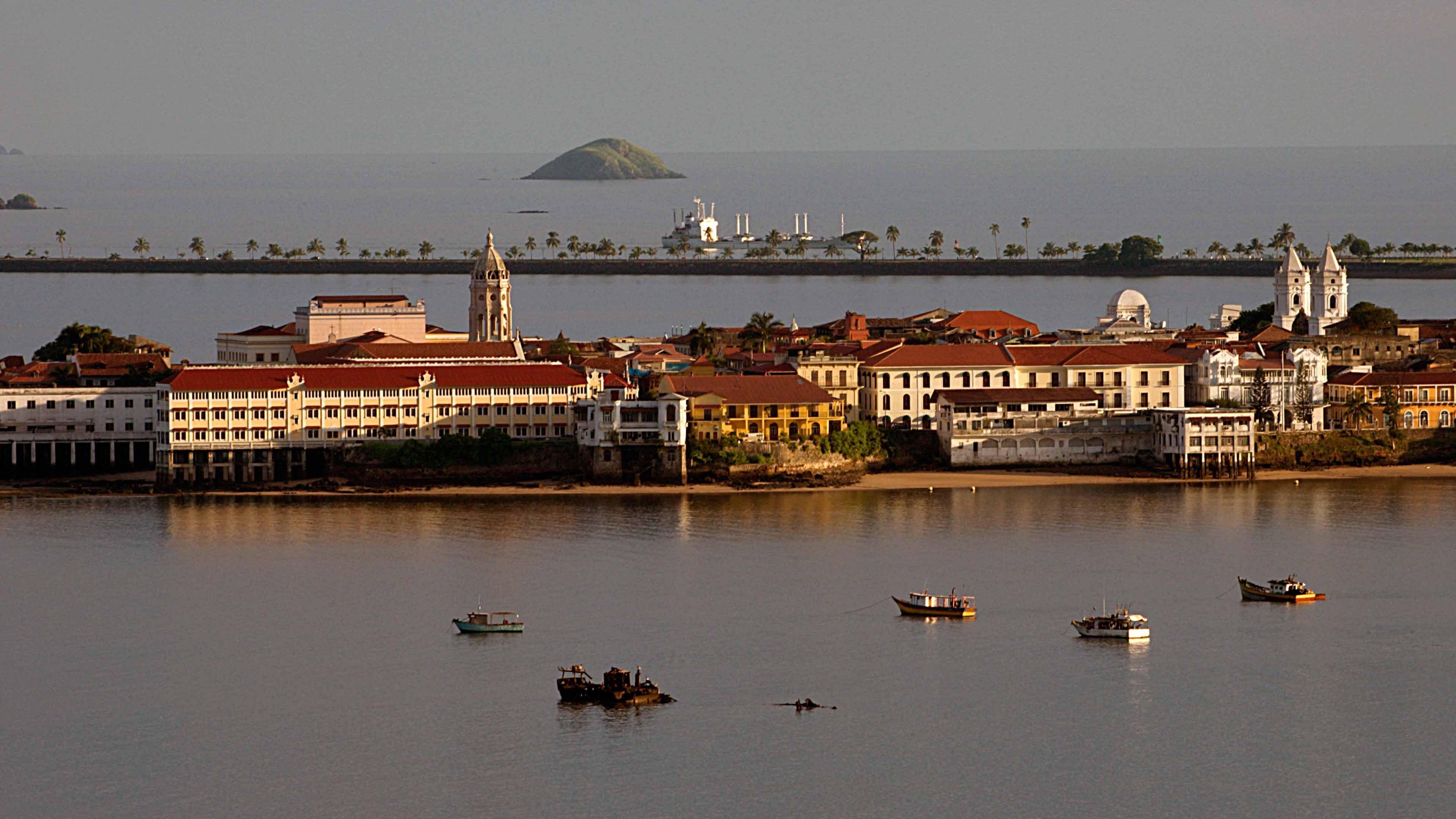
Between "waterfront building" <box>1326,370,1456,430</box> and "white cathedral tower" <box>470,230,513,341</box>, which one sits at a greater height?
"white cathedral tower" <box>470,230,513,341</box>

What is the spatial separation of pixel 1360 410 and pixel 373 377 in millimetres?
24320

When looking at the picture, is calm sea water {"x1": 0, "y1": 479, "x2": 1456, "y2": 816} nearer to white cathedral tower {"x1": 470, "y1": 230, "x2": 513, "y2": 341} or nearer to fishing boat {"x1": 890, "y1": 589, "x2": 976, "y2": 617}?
fishing boat {"x1": 890, "y1": 589, "x2": 976, "y2": 617}

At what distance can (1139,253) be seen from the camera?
15075cm

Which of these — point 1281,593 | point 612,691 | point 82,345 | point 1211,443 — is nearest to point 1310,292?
point 1211,443

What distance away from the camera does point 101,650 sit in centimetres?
4138

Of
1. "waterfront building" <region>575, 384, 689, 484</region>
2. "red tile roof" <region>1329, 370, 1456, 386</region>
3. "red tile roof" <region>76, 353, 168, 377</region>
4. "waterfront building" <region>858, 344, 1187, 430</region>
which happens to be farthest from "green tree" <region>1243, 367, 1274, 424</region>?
"red tile roof" <region>76, 353, 168, 377</region>

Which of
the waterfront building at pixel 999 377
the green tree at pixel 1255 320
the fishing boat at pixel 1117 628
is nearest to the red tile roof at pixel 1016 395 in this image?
the waterfront building at pixel 999 377

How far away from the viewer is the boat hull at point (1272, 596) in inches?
1797

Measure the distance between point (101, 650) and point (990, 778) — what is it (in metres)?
14.9

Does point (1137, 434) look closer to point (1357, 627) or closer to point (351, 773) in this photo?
point (1357, 627)

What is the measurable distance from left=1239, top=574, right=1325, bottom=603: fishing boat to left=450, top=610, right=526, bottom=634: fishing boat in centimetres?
1261

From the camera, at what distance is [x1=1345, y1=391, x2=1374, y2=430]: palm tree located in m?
66.5

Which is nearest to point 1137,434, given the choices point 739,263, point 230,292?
point 230,292

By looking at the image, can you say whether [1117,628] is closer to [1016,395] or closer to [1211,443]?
[1211,443]
